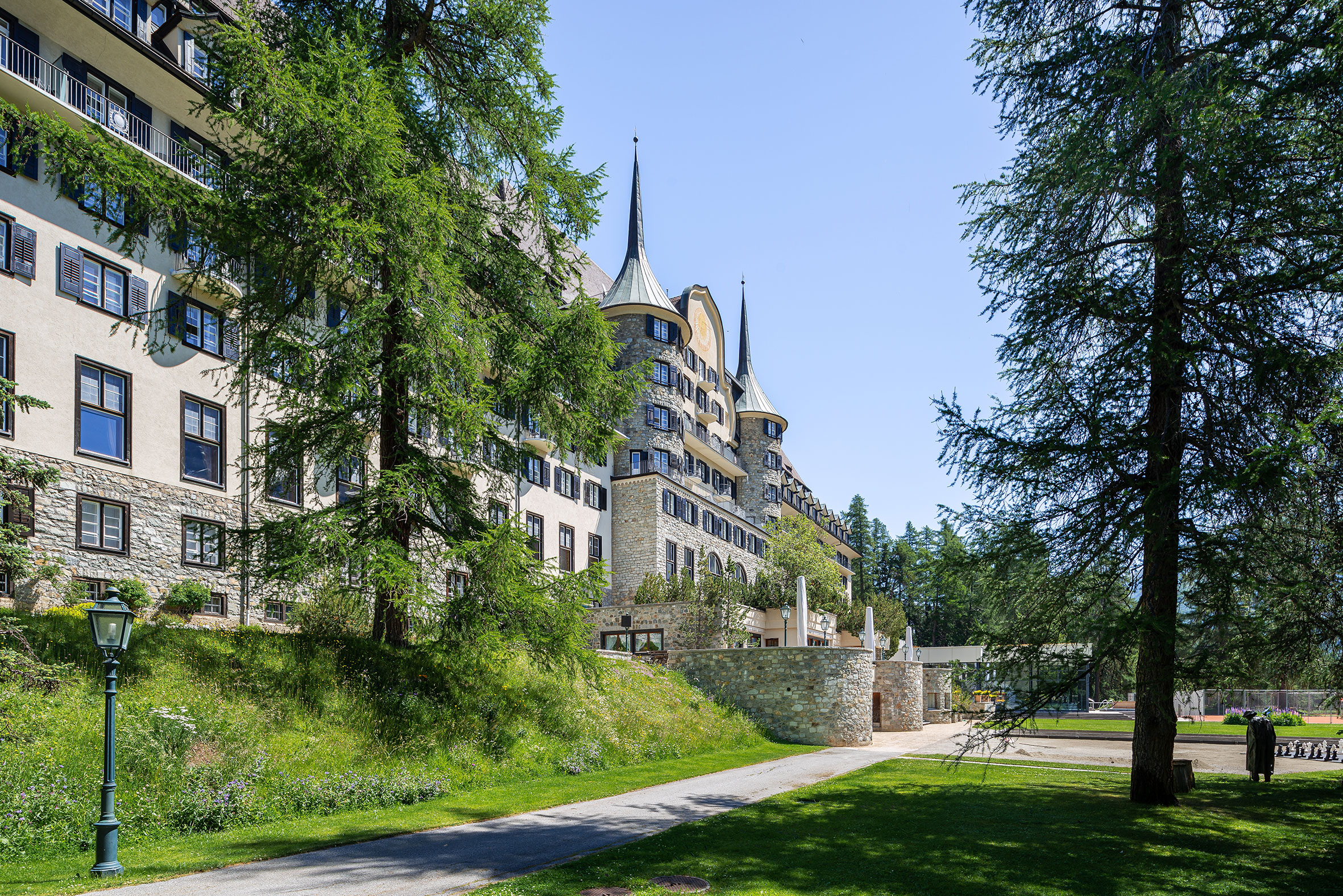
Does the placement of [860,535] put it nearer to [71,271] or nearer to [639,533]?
[639,533]

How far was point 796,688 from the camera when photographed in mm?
27484

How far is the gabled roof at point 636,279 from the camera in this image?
43.6 meters

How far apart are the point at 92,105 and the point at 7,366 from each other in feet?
21.6

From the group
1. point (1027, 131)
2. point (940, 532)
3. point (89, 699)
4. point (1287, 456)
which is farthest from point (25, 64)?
point (940, 532)

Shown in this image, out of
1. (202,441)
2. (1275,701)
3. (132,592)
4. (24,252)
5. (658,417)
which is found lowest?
(1275,701)

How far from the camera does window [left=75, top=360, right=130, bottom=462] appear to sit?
64.4 feet

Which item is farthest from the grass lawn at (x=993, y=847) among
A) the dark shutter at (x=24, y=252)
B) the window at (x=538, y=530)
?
the window at (x=538, y=530)

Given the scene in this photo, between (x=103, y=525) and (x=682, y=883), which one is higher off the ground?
(x=103, y=525)

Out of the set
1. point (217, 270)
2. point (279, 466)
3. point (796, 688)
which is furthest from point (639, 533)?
point (217, 270)

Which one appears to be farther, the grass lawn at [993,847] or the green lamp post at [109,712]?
the green lamp post at [109,712]

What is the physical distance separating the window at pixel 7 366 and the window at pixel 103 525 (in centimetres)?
194

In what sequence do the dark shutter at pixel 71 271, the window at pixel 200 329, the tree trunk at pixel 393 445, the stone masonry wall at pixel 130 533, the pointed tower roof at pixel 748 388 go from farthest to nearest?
the pointed tower roof at pixel 748 388 → the window at pixel 200 329 → the dark shutter at pixel 71 271 → the stone masonry wall at pixel 130 533 → the tree trunk at pixel 393 445

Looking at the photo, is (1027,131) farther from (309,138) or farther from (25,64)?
(25,64)

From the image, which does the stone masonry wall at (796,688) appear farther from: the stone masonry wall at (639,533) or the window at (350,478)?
the window at (350,478)
